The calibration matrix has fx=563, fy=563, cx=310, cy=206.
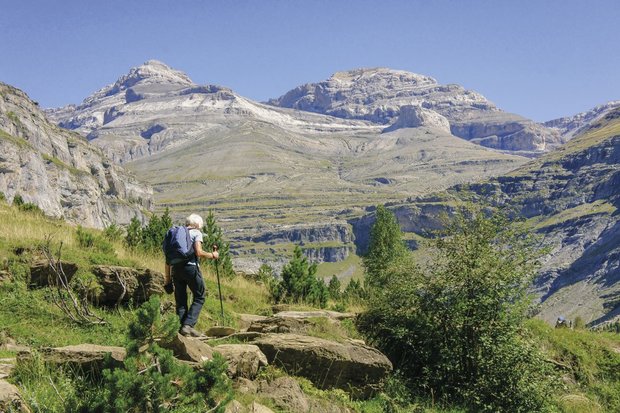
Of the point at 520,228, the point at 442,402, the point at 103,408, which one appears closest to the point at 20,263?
the point at 103,408

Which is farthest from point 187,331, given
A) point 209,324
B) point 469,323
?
point 469,323

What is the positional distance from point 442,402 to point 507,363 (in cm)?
183

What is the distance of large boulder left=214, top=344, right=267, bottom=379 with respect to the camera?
1005 centimetres

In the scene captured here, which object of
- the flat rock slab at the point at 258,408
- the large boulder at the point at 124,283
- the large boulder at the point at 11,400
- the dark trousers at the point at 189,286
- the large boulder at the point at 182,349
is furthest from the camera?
the large boulder at the point at 124,283

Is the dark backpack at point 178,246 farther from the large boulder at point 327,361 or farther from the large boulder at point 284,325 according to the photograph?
the large boulder at point 284,325

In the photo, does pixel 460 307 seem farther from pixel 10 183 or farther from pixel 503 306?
pixel 10 183

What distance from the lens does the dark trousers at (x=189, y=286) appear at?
11836 mm

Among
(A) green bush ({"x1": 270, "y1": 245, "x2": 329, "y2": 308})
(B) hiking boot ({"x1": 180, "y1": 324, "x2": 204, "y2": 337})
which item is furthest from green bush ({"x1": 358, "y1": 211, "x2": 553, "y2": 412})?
(B) hiking boot ({"x1": 180, "y1": 324, "x2": 204, "y2": 337})

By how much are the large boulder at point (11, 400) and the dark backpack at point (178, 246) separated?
4.90 metres

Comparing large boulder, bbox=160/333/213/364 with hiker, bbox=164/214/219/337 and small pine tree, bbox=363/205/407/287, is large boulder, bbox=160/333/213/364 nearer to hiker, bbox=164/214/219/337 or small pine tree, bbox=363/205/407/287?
hiker, bbox=164/214/219/337

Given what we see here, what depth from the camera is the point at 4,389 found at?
6836 mm

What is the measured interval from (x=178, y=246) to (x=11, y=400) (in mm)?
5198

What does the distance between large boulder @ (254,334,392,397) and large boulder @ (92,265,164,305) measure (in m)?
3.46

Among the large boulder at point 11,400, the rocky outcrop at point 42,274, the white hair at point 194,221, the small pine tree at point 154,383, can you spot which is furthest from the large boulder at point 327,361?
the large boulder at point 11,400
